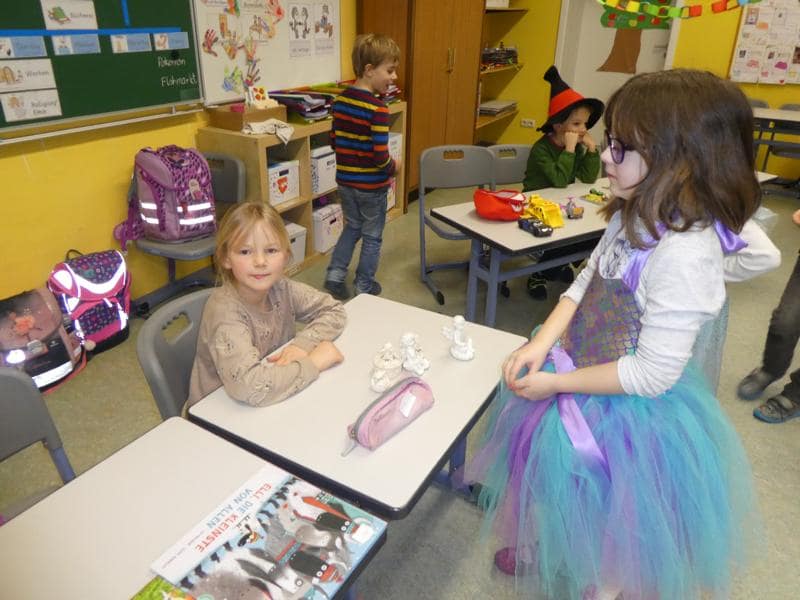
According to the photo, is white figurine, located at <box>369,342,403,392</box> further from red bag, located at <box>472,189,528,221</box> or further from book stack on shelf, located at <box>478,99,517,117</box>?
book stack on shelf, located at <box>478,99,517,117</box>

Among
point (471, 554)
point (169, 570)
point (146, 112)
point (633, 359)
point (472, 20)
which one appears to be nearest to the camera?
point (169, 570)

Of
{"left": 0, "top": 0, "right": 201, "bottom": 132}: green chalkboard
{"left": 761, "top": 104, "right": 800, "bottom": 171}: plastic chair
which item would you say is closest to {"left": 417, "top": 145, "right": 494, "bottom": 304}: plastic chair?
{"left": 0, "top": 0, "right": 201, "bottom": 132}: green chalkboard

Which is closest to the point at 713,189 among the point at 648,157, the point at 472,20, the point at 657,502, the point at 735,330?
the point at 648,157

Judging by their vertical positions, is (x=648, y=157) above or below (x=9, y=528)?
above

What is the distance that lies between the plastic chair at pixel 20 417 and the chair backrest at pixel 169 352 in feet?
0.72

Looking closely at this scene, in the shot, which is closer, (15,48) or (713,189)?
(713,189)

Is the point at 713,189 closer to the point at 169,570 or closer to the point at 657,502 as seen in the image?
the point at 657,502

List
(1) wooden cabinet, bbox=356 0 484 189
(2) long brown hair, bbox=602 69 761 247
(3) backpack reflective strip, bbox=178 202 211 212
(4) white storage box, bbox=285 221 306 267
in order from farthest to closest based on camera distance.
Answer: (1) wooden cabinet, bbox=356 0 484 189
(4) white storage box, bbox=285 221 306 267
(3) backpack reflective strip, bbox=178 202 211 212
(2) long brown hair, bbox=602 69 761 247

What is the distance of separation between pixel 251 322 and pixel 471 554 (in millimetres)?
943

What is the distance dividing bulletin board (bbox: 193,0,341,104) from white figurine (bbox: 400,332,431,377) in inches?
93.7

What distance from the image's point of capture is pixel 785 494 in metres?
1.92

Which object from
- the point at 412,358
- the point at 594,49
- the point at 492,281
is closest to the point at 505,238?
the point at 492,281

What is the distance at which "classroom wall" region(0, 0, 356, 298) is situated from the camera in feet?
7.84

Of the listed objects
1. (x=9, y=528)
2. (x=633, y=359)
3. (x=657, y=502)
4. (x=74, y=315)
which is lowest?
(x=74, y=315)
